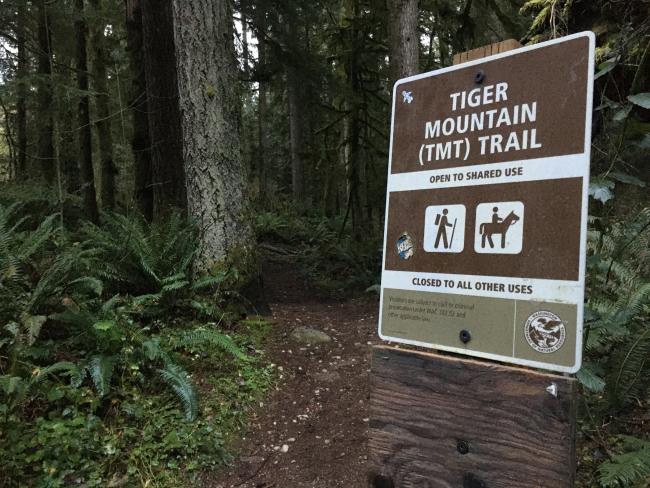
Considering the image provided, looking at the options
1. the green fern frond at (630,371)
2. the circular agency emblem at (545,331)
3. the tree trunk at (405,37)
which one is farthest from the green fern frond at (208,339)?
the tree trunk at (405,37)

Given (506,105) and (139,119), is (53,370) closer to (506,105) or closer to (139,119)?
(506,105)

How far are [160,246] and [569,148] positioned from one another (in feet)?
14.6

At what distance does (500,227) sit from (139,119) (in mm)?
8236

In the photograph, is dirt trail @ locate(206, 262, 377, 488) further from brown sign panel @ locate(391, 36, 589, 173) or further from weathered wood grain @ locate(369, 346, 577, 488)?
brown sign panel @ locate(391, 36, 589, 173)

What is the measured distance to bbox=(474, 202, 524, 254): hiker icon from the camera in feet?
5.08

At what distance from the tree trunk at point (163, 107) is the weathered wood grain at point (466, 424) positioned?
18.4 ft

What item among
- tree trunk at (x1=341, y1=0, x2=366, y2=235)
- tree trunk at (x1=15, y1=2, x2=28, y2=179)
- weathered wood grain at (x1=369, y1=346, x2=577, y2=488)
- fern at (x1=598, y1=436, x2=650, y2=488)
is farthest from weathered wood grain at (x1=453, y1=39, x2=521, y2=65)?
tree trunk at (x1=15, y1=2, x2=28, y2=179)

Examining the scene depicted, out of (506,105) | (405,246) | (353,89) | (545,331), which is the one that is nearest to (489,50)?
(506,105)

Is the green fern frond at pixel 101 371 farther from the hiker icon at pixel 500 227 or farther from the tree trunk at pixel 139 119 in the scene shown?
the tree trunk at pixel 139 119

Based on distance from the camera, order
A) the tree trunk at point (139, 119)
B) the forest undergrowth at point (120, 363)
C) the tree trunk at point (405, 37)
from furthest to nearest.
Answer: the tree trunk at point (139, 119), the tree trunk at point (405, 37), the forest undergrowth at point (120, 363)

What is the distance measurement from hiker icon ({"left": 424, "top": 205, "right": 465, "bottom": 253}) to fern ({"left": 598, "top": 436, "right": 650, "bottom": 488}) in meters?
1.65

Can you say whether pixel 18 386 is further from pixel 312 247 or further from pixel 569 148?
pixel 312 247

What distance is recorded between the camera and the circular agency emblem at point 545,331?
1427 mm

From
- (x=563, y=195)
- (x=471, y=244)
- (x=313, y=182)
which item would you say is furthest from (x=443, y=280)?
(x=313, y=182)
